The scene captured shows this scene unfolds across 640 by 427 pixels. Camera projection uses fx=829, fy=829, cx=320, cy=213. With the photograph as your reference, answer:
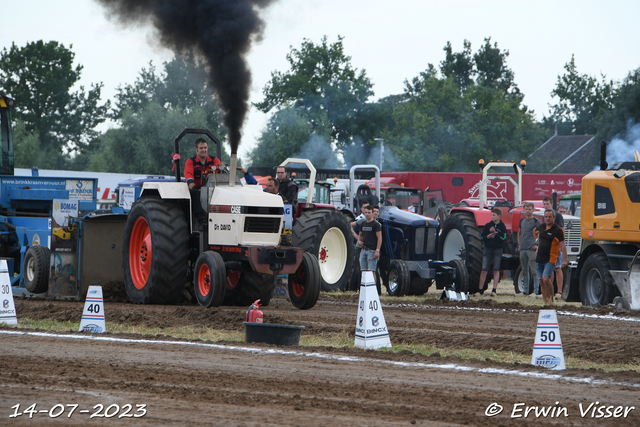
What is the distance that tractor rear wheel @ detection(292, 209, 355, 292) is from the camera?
→ 41.5ft

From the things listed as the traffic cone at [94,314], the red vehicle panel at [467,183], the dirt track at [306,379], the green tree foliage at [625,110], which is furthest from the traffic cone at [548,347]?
the green tree foliage at [625,110]

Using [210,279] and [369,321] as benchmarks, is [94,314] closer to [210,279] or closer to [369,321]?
[210,279]

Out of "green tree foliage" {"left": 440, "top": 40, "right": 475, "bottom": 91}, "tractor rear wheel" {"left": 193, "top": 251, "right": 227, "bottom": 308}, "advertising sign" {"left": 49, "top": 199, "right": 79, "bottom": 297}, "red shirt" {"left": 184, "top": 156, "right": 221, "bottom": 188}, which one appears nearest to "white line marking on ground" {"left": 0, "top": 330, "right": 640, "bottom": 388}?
"tractor rear wheel" {"left": 193, "top": 251, "right": 227, "bottom": 308}

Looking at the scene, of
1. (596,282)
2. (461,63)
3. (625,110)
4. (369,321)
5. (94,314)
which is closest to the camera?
(369,321)

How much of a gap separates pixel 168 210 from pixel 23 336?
3.22 metres

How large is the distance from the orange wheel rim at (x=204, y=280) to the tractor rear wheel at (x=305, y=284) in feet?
4.05

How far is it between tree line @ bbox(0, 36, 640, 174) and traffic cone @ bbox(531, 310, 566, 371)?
32414 mm

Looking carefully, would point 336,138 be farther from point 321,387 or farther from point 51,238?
point 321,387

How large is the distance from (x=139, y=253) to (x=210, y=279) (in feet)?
6.64

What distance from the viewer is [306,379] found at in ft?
20.5

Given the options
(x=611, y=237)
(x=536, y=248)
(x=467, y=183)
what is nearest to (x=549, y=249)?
(x=611, y=237)

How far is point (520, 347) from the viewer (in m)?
8.26

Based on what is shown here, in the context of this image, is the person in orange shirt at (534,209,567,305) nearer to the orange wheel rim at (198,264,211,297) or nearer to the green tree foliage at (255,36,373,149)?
the orange wheel rim at (198,264,211,297)

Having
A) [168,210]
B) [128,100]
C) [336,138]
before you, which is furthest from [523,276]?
[128,100]
